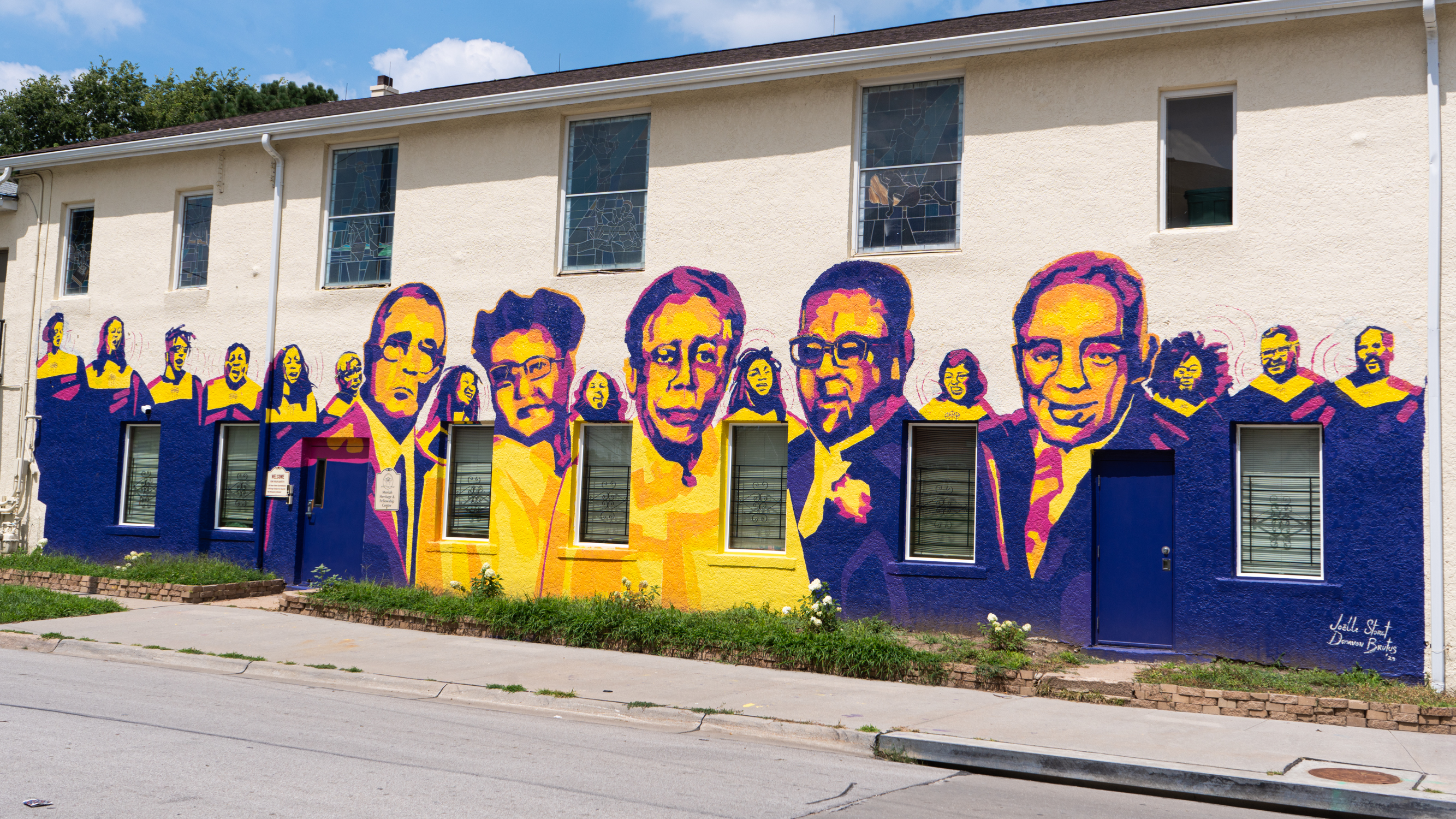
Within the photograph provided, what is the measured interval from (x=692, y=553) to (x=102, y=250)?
1070 cm

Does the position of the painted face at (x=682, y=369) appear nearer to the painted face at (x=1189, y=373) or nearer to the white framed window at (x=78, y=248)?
the painted face at (x=1189, y=373)

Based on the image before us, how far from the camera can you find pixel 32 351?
18.0 meters

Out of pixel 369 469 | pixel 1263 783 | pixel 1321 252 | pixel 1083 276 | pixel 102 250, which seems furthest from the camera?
pixel 102 250

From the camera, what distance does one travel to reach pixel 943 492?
12.7 m

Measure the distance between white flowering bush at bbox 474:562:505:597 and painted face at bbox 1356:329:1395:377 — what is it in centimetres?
963

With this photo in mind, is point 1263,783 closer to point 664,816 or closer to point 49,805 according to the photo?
point 664,816

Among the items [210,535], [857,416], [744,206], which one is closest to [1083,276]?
[857,416]

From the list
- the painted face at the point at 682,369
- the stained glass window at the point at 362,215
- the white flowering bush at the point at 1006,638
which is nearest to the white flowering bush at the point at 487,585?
the painted face at the point at 682,369

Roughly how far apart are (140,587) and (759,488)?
316 inches

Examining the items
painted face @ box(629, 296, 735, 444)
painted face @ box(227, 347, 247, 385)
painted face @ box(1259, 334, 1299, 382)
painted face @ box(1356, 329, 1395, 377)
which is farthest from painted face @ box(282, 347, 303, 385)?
painted face @ box(1356, 329, 1395, 377)

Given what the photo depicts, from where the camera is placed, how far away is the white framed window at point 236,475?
16.5 meters

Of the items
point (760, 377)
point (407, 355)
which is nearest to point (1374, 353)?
point (760, 377)

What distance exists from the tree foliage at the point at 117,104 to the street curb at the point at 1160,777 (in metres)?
31.2

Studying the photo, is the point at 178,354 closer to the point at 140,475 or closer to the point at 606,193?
the point at 140,475
